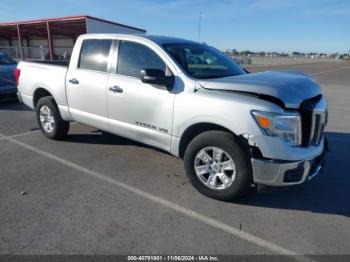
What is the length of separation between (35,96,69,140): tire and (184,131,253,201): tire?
2.89m

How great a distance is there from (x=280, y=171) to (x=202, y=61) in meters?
2.10

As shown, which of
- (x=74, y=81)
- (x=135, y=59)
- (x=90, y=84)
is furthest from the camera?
(x=74, y=81)

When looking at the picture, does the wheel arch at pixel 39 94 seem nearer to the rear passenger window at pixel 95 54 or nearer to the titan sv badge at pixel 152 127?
the rear passenger window at pixel 95 54

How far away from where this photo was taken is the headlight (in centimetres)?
301

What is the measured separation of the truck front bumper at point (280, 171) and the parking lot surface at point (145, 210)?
140mm

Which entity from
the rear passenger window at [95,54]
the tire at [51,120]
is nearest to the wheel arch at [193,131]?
the rear passenger window at [95,54]

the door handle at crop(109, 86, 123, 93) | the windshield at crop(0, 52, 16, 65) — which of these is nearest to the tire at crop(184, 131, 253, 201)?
the door handle at crop(109, 86, 123, 93)

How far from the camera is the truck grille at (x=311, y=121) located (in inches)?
127

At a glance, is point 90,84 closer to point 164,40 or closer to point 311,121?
point 164,40

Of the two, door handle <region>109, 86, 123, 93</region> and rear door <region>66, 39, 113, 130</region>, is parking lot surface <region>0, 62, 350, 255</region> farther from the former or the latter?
door handle <region>109, 86, 123, 93</region>

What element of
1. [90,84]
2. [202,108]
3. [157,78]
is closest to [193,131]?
[202,108]

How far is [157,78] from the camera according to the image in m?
3.57

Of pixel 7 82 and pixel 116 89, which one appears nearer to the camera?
pixel 116 89

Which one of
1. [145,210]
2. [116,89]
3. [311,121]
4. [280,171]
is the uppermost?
[116,89]
